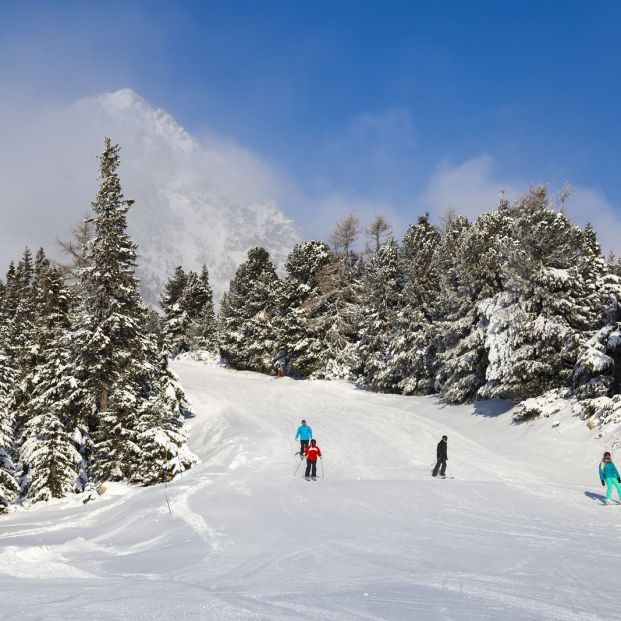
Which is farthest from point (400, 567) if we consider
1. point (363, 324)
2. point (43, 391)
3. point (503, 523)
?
point (363, 324)

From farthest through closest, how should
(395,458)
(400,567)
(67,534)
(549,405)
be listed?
(549,405)
(395,458)
(67,534)
(400,567)

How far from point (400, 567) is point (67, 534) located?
9.71m

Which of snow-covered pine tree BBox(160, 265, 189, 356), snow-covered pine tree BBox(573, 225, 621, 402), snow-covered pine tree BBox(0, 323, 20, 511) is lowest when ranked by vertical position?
snow-covered pine tree BBox(0, 323, 20, 511)

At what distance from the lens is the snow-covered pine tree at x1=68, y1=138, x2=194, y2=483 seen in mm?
24247

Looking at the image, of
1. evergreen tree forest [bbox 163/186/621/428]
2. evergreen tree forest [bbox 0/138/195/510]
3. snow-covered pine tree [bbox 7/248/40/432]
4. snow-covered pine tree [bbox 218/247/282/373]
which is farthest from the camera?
snow-covered pine tree [bbox 218/247/282/373]

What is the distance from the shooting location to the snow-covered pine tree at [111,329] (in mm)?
24247

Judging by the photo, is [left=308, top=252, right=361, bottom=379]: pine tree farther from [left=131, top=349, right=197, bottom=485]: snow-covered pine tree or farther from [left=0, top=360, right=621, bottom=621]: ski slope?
→ [left=131, top=349, right=197, bottom=485]: snow-covered pine tree

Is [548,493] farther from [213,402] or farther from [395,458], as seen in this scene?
[213,402]

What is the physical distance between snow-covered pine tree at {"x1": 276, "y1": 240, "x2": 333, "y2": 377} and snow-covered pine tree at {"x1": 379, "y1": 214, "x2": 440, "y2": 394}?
31.1 feet

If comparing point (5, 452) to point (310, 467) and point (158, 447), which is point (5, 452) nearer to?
point (158, 447)

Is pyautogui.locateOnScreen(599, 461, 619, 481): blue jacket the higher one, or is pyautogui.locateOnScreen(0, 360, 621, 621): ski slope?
pyautogui.locateOnScreen(599, 461, 619, 481): blue jacket

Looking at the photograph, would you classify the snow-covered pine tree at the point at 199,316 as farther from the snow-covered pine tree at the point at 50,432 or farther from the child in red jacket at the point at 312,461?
the child in red jacket at the point at 312,461

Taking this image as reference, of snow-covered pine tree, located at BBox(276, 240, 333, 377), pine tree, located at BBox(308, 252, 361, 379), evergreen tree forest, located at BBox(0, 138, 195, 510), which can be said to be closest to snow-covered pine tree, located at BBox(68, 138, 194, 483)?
evergreen tree forest, located at BBox(0, 138, 195, 510)

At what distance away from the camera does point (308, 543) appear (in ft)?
34.5
